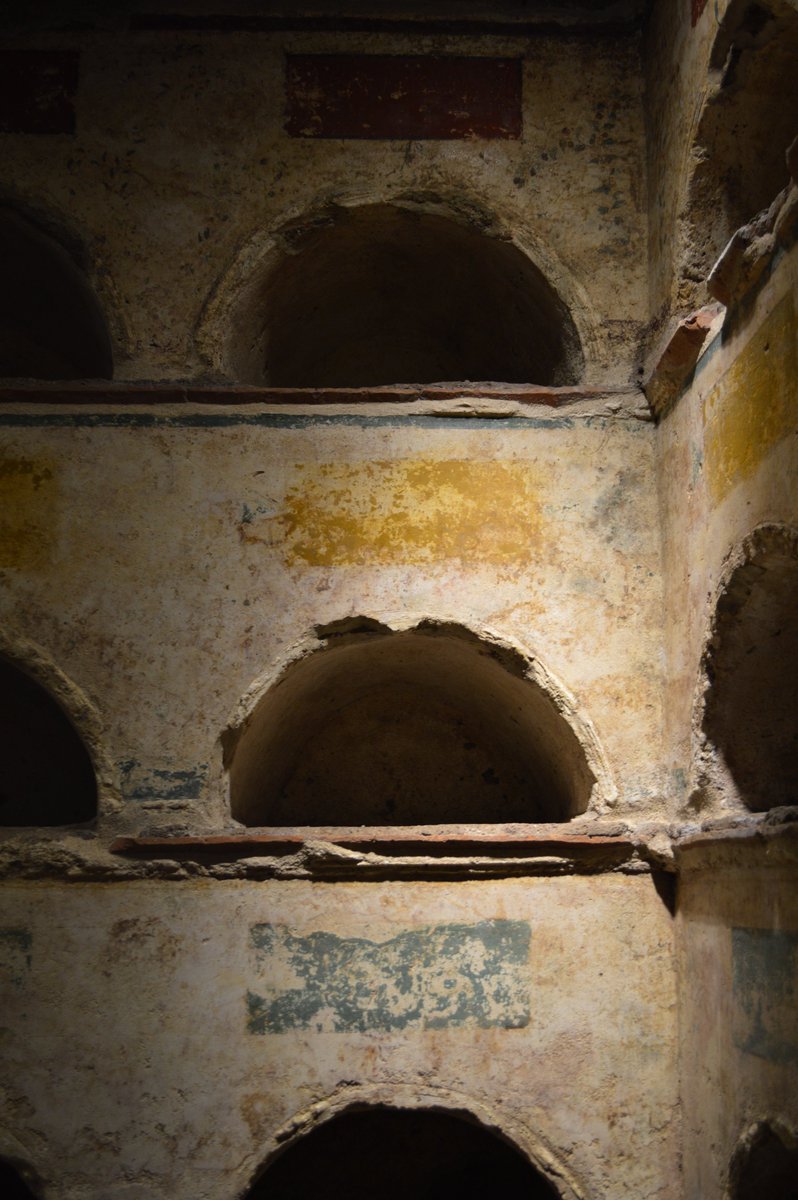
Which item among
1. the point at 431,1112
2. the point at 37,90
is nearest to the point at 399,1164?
the point at 431,1112

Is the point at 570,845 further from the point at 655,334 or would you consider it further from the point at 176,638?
the point at 655,334

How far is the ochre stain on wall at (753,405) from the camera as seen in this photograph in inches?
126

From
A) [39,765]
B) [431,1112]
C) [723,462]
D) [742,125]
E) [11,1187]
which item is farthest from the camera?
[39,765]

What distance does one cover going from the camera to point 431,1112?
3.95 m

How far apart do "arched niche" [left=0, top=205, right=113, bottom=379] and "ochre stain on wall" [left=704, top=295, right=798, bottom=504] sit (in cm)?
261

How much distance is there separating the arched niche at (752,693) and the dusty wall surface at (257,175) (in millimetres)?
1523

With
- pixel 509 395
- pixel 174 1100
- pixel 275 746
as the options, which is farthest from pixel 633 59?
pixel 174 1100

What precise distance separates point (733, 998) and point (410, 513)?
219 centimetres

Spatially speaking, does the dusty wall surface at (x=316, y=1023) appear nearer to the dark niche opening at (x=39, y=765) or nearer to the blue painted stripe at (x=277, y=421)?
the dark niche opening at (x=39, y=765)

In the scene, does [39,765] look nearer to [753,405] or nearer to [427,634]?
[427,634]

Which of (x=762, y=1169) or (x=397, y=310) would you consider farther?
(x=397, y=310)

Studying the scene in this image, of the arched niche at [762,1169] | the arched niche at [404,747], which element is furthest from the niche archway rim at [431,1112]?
the arched niche at [404,747]

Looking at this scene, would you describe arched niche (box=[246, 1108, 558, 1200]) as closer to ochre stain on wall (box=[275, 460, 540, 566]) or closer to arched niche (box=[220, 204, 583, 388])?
ochre stain on wall (box=[275, 460, 540, 566])

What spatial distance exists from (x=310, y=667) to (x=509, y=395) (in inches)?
55.8
